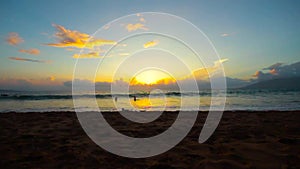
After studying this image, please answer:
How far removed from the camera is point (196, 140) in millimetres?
5680

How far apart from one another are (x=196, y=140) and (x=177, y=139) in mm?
560

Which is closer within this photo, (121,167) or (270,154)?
(121,167)

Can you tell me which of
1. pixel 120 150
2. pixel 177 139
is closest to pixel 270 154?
pixel 177 139

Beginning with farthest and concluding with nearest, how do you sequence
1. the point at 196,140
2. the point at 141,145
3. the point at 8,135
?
the point at 8,135, the point at 196,140, the point at 141,145

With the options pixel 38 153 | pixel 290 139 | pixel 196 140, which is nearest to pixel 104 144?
pixel 38 153

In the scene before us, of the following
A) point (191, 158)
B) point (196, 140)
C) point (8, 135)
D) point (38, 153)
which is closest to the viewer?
point (191, 158)

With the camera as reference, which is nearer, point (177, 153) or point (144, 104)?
→ point (177, 153)

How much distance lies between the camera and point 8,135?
636cm

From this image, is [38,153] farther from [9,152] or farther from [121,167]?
[121,167]

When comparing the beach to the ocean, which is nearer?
the beach

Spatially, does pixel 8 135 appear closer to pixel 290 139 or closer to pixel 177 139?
pixel 177 139

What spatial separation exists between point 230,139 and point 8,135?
6.95m

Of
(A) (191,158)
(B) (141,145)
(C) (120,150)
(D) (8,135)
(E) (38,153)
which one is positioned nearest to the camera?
(A) (191,158)

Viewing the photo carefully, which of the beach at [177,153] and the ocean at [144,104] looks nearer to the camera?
the beach at [177,153]
